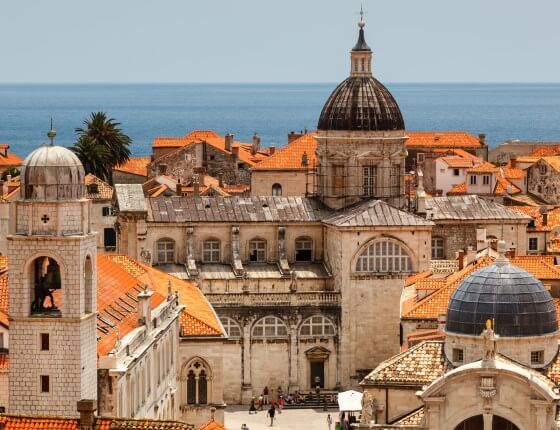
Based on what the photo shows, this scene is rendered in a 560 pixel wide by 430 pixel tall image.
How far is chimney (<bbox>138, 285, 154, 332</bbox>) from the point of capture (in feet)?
220

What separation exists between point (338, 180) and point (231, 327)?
10.6 metres

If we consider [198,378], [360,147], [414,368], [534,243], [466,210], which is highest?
[360,147]

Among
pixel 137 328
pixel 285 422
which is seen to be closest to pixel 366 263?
pixel 285 422

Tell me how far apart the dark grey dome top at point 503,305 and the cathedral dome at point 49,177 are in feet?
37.9

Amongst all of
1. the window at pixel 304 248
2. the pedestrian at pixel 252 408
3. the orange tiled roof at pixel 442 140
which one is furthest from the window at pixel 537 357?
the orange tiled roof at pixel 442 140

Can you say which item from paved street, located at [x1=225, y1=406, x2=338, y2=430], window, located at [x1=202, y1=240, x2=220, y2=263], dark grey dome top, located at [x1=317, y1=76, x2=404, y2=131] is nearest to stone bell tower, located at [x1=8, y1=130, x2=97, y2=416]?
paved street, located at [x1=225, y1=406, x2=338, y2=430]

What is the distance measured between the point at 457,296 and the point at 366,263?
121 ft

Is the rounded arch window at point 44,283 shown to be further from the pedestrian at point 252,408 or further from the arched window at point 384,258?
the arched window at point 384,258

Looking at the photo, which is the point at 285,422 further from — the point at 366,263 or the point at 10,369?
the point at 10,369

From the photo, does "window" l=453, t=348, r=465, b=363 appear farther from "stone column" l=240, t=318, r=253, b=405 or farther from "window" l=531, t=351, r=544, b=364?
"stone column" l=240, t=318, r=253, b=405

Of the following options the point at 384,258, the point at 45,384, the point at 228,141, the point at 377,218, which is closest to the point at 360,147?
the point at 377,218

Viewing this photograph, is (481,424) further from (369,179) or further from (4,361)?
(369,179)

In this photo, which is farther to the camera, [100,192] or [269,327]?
[100,192]

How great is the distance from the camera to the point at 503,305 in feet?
193
